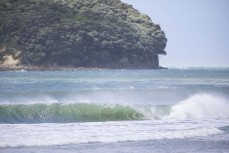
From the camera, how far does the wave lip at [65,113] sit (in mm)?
7293

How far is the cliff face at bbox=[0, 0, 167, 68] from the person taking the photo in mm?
7859

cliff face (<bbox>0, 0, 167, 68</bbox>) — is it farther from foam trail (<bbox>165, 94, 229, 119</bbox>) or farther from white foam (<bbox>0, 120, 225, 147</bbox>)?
white foam (<bbox>0, 120, 225, 147</bbox>)

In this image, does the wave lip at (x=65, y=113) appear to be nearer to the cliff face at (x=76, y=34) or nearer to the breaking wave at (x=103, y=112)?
the breaking wave at (x=103, y=112)

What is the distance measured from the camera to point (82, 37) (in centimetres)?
1166

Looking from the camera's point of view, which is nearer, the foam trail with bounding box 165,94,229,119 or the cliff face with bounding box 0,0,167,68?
the cliff face with bounding box 0,0,167,68

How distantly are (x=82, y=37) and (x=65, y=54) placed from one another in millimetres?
2047

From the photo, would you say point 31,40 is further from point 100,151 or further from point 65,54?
point 100,151

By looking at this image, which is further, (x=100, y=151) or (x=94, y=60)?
(x=94, y=60)

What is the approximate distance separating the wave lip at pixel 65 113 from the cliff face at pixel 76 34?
835 mm

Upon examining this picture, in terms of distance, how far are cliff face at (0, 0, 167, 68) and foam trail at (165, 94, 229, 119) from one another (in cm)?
154

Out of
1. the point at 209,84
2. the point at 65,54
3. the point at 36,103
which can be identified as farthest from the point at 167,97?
the point at 36,103

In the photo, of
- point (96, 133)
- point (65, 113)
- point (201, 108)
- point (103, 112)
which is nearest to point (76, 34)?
point (103, 112)

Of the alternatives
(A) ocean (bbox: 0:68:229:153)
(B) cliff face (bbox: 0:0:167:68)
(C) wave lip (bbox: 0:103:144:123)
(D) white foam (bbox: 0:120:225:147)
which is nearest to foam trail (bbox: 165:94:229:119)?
(A) ocean (bbox: 0:68:229:153)

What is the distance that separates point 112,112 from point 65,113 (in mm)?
832
